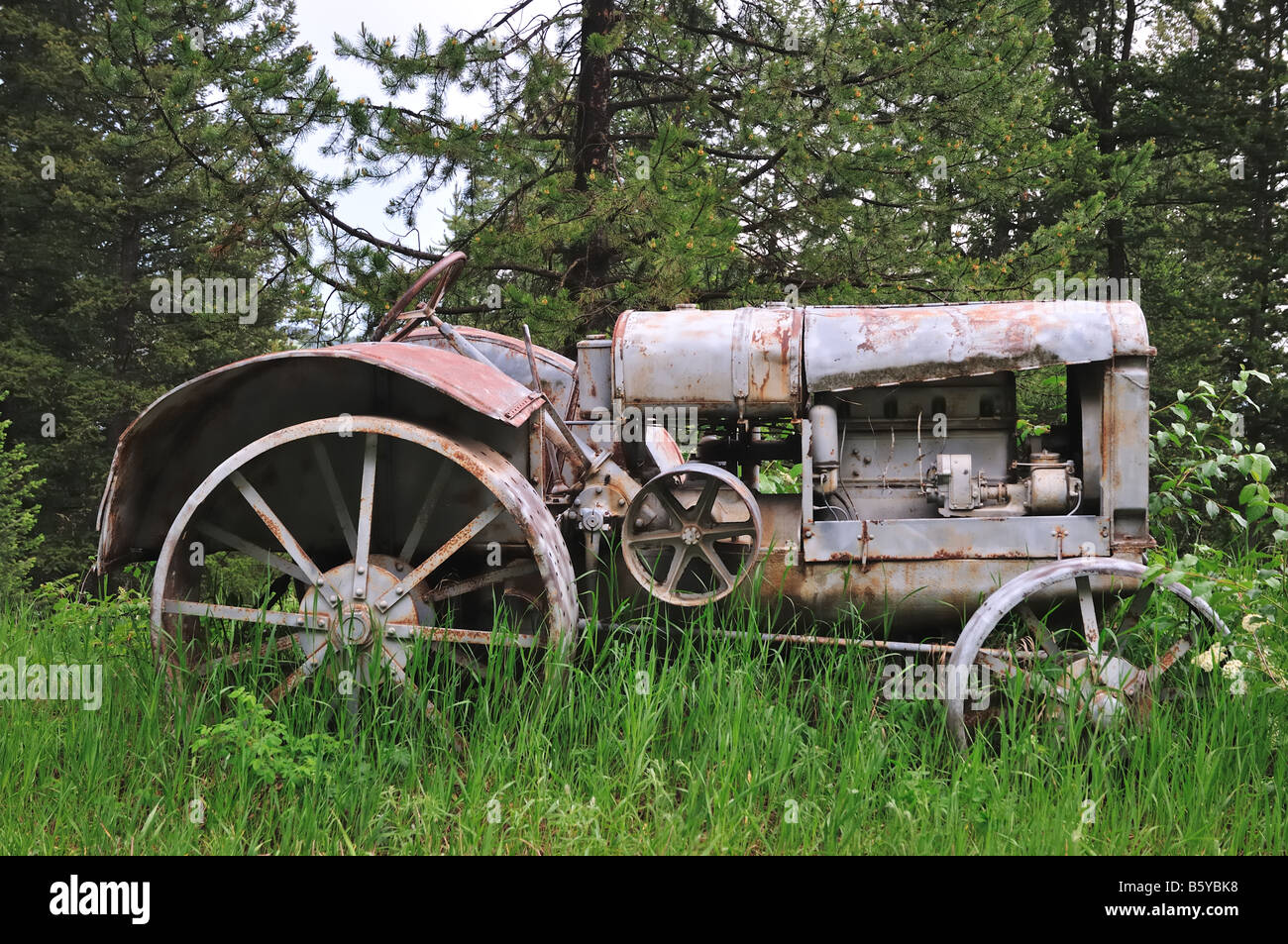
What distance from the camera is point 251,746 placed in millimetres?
2973

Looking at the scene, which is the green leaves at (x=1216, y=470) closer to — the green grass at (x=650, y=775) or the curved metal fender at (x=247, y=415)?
the green grass at (x=650, y=775)

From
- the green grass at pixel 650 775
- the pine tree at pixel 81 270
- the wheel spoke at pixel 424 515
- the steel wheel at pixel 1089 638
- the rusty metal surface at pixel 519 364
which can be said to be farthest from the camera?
the pine tree at pixel 81 270

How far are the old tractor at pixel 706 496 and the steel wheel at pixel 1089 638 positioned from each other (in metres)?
0.01

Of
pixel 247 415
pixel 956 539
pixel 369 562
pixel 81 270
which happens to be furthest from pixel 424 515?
pixel 81 270

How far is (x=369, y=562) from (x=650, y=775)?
1300mm

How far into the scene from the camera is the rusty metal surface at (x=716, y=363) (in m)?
3.70

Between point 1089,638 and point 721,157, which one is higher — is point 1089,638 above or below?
below

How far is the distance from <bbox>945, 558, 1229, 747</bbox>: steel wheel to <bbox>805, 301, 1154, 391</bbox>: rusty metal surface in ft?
2.50

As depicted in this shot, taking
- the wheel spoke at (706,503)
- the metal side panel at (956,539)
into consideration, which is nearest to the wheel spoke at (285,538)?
the wheel spoke at (706,503)

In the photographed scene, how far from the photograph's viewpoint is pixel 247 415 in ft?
12.3

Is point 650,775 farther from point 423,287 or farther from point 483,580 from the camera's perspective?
point 423,287

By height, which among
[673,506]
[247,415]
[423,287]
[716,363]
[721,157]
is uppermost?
[721,157]

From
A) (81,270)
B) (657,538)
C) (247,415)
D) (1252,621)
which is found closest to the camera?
(1252,621)

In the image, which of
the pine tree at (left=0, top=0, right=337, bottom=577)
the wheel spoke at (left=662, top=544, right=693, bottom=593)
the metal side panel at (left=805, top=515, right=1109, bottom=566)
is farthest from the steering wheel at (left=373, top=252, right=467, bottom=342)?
the pine tree at (left=0, top=0, right=337, bottom=577)
